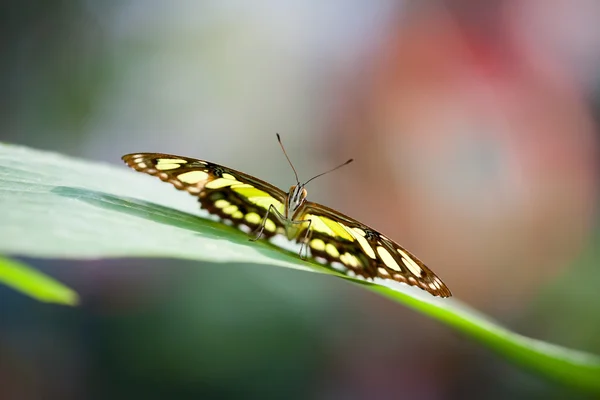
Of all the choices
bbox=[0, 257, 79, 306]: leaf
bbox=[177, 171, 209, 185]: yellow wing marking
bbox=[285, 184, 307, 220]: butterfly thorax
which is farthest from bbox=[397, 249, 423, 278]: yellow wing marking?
bbox=[0, 257, 79, 306]: leaf

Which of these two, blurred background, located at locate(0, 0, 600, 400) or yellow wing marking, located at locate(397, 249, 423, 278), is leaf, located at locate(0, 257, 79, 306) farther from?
blurred background, located at locate(0, 0, 600, 400)

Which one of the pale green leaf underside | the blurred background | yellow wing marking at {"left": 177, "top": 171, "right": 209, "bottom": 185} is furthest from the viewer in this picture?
the blurred background

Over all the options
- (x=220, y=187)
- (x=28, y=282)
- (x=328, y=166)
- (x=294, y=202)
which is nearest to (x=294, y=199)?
(x=294, y=202)

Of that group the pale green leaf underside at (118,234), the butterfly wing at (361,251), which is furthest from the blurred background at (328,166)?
the pale green leaf underside at (118,234)

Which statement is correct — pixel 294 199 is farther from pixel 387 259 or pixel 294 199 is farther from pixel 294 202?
pixel 387 259

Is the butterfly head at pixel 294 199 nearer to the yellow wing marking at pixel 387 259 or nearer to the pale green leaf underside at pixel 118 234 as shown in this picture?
the yellow wing marking at pixel 387 259
